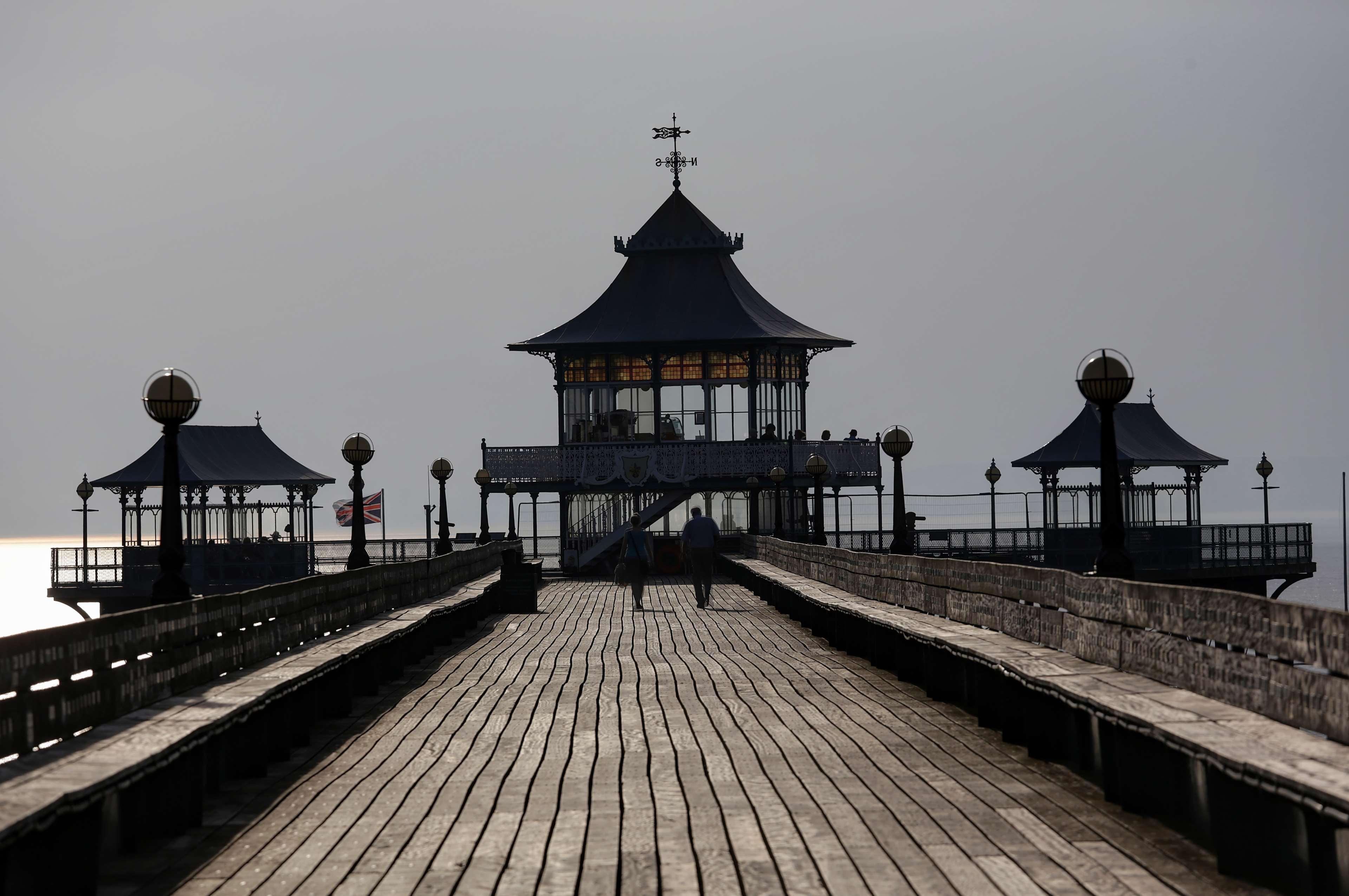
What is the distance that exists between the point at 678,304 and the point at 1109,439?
44.9m

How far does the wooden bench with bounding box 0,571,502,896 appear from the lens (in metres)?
7.66

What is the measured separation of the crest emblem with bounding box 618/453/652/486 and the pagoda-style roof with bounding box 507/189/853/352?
3663mm

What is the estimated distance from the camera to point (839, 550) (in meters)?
25.8

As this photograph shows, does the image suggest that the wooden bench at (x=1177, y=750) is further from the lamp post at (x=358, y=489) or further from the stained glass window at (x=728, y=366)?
the stained glass window at (x=728, y=366)

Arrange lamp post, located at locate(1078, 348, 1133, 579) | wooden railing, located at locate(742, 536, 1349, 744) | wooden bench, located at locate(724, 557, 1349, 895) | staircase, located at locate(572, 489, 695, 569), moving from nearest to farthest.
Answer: wooden bench, located at locate(724, 557, 1349, 895) → wooden railing, located at locate(742, 536, 1349, 744) → lamp post, located at locate(1078, 348, 1133, 579) → staircase, located at locate(572, 489, 695, 569)

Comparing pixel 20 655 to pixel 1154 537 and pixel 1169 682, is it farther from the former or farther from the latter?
pixel 1154 537

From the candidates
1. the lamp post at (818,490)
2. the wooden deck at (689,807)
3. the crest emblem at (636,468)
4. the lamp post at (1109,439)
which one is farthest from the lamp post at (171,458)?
the crest emblem at (636,468)

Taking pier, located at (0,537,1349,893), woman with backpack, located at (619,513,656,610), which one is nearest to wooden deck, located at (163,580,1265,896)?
pier, located at (0,537,1349,893)

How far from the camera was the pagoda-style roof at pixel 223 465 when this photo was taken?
61906 millimetres

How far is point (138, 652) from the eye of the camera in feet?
33.9

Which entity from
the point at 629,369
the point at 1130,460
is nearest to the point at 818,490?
A: the point at 629,369

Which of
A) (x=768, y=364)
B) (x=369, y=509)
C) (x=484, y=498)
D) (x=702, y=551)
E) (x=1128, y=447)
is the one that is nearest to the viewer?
(x=702, y=551)

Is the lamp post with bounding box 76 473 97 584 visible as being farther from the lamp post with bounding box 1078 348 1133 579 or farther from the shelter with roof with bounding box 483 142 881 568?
the lamp post with bounding box 1078 348 1133 579

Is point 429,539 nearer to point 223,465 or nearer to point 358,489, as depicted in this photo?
point 223,465
